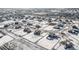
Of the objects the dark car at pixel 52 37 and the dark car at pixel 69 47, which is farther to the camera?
the dark car at pixel 52 37

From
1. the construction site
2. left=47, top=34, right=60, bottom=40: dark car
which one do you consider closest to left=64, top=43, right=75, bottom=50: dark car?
the construction site

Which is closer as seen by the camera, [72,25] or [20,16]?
[72,25]

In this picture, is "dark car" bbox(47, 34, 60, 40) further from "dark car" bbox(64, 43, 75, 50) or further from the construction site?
"dark car" bbox(64, 43, 75, 50)

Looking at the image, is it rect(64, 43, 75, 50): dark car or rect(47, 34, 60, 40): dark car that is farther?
rect(47, 34, 60, 40): dark car

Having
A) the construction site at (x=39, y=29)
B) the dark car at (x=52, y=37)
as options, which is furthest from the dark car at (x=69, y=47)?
the dark car at (x=52, y=37)

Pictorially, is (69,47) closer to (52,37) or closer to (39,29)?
(52,37)

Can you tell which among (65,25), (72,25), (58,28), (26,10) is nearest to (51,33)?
(58,28)

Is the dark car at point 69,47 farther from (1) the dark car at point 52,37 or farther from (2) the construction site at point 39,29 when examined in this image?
(1) the dark car at point 52,37

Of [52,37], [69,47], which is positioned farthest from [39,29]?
[69,47]

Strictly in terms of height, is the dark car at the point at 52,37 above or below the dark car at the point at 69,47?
above
